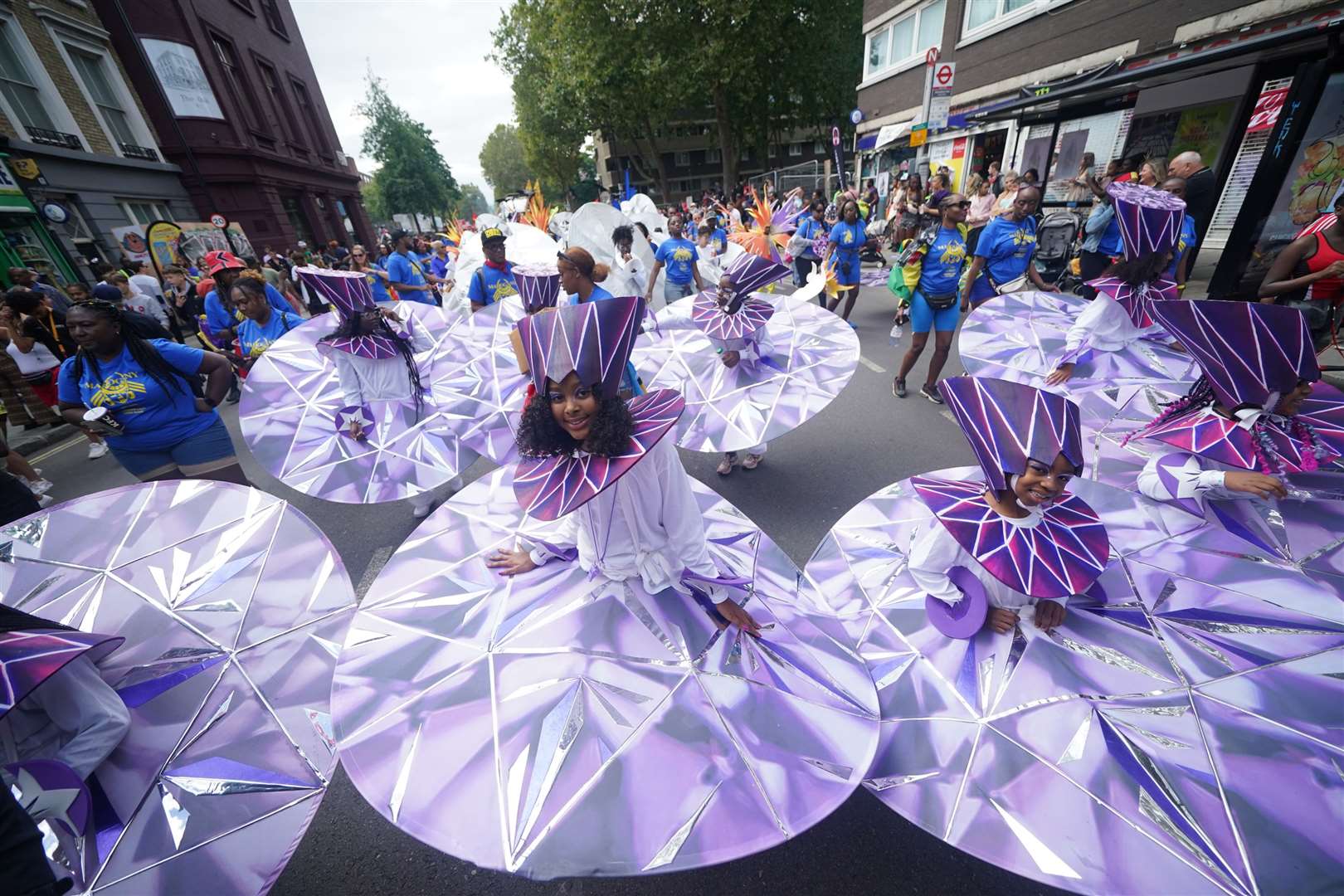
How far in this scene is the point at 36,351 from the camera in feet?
23.1

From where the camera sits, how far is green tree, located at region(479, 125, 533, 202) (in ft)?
244

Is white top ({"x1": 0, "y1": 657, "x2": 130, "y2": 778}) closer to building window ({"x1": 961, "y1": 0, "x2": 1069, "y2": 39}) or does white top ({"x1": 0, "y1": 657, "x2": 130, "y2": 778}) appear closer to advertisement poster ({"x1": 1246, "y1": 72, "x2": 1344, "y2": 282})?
advertisement poster ({"x1": 1246, "y1": 72, "x2": 1344, "y2": 282})

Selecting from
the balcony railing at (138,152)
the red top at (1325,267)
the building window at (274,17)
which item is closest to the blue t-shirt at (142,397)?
the red top at (1325,267)

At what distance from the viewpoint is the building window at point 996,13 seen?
44.7ft

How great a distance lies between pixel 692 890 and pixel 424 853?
124 centimetres

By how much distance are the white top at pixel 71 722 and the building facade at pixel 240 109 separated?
22150 mm

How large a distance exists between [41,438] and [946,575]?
11808 millimetres

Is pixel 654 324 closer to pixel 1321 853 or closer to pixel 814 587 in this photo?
pixel 814 587

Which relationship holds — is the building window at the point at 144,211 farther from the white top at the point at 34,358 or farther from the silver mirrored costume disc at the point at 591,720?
the silver mirrored costume disc at the point at 591,720

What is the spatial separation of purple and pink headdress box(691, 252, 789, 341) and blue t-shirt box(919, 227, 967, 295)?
202 cm

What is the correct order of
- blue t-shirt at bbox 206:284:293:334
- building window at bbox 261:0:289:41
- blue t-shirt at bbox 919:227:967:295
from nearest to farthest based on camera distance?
blue t-shirt at bbox 919:227:967:295
blue t-shirt at bbox 206:284:293:334
building window at bbox 261:0:289:41

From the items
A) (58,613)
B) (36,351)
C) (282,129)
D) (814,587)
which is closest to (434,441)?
(58,613)

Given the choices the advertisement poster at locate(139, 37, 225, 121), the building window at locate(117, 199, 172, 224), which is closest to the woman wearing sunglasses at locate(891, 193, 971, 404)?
the building window at locate(117, 199, 172, 224)

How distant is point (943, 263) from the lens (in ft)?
17.7
